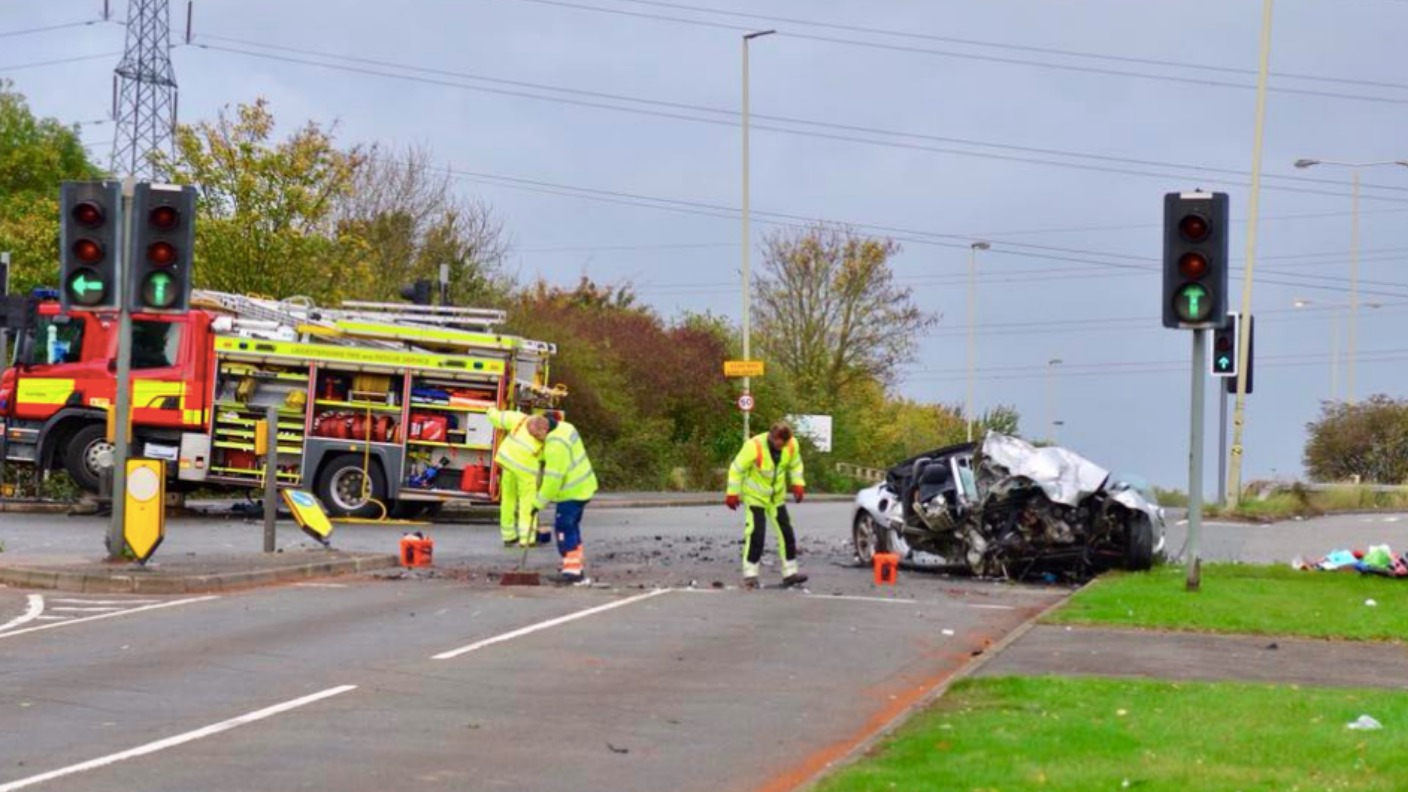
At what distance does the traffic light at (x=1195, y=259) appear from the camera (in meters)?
16.8

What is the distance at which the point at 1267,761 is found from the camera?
8789 mm

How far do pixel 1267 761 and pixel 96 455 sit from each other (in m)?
22.3

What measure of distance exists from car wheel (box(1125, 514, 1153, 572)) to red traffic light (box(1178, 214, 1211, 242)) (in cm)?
455

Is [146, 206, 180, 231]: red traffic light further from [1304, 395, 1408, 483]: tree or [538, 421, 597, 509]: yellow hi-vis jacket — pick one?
[1304, 395, 1408, 483]: tree

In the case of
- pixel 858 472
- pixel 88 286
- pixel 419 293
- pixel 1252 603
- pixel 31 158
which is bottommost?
pixel 1252 603

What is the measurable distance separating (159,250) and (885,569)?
754cm

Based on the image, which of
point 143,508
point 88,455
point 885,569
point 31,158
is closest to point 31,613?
point 143,508

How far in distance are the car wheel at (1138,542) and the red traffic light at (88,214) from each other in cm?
1059

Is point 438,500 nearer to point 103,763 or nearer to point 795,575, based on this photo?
point 795,575

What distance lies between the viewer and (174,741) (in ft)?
32.6

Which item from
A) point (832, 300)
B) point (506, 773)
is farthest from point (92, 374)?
point (832, 300)

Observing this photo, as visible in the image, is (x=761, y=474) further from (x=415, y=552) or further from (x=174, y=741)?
(x=174, y=741)

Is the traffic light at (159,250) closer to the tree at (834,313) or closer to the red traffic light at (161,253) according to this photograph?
the red traffic light at (161,253)

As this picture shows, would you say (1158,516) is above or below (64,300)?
below
